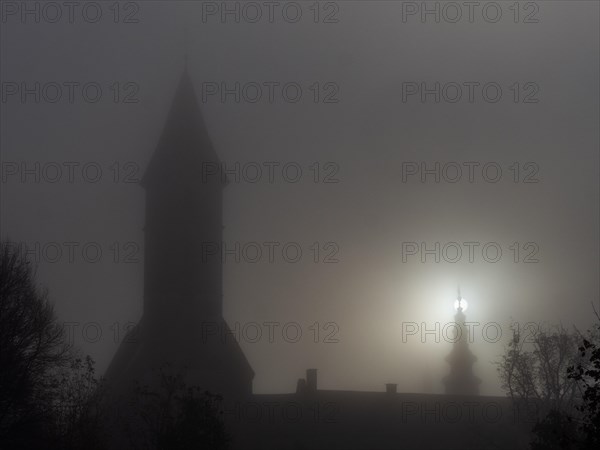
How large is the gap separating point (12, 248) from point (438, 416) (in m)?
36.4

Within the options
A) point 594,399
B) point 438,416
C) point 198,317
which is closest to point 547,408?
point 438,416

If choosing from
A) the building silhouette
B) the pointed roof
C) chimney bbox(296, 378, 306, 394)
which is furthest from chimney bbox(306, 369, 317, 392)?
the pointed roof

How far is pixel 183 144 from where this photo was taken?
71.5 meters

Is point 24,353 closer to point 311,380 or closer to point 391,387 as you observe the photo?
point 311,380

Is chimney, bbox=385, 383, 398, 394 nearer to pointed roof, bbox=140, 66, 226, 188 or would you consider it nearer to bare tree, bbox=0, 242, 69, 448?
pointed roof, bbox=140, 66, 226, 188

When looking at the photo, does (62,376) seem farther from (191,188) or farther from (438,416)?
(438,416)

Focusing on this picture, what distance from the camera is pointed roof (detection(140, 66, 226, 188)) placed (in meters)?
71.5

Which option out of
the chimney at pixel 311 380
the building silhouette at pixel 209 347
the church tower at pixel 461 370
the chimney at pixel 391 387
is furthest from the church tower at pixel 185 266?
the church tower at pixel 461 370

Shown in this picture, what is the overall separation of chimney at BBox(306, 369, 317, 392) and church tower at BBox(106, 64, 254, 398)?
6808 mm

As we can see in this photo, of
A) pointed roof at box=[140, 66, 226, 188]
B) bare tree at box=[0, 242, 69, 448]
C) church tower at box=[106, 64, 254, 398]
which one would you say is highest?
pointed roof at box=[140, 66, 226, 188]

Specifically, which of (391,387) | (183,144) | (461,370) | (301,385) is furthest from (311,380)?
(183,144)

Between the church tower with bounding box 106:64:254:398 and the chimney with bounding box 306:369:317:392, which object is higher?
the church tower with bounding box 106:64:254:398

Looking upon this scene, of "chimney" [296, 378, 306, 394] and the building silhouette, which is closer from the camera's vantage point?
the building silhouette

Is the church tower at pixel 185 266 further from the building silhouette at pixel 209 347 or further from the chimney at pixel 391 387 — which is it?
the chimney at pixel 391 387
